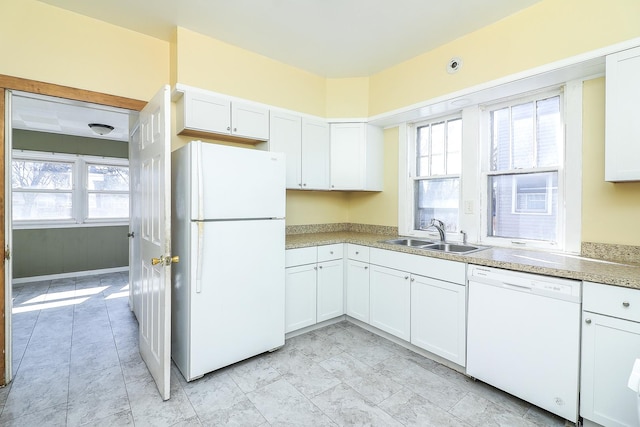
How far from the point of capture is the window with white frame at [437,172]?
2973mm

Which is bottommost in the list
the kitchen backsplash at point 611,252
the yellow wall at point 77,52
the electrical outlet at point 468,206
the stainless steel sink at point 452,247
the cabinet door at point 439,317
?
the cabinet door at point 439,317

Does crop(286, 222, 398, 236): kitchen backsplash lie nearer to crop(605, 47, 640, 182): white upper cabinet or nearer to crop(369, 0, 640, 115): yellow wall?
crop(369, 0, 640, 115): yellow wall

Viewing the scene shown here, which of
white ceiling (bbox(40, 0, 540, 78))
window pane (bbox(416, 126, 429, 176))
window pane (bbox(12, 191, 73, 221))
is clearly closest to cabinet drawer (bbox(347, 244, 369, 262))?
window pane (bbox(416, 126, 429, 176))

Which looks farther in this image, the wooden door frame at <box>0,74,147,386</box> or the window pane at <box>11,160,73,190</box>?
the window pane at <box>11,160,73,190</box>

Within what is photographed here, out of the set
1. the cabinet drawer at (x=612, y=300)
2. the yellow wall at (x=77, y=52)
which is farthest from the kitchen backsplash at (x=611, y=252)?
the yellow wall at (x=77, y=52)

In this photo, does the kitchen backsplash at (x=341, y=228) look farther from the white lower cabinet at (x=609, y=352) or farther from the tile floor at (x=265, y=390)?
the white lower cabinet at (x=609, y=352)

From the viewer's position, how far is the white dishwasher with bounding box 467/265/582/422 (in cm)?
168

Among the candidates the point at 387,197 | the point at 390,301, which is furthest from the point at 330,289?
the point at 387,197

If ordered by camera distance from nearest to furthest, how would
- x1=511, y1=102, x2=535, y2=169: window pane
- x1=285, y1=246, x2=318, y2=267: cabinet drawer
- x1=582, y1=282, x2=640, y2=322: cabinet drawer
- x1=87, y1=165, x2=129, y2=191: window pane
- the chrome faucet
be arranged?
x1=582, y1=282, x2=640, y2=322: cabinet drawer
x1=511, y1=102, x2=535, y2=169: window pane
x1=285, y1=246, x2=318, y2=267: cabinet drawer
the chrome faucet
x1=87, y1=165, x2=129, y2=191: window pane

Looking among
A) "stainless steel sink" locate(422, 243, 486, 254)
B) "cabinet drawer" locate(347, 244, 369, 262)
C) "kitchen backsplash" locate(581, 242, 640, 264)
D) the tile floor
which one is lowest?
the tile floor

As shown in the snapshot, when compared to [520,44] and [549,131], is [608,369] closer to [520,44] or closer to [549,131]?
[549,131]

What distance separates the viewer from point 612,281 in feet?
5.03

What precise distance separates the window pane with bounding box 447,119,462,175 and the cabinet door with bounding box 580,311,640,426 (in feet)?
5.54

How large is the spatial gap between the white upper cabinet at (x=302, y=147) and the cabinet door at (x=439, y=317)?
1493 mm
